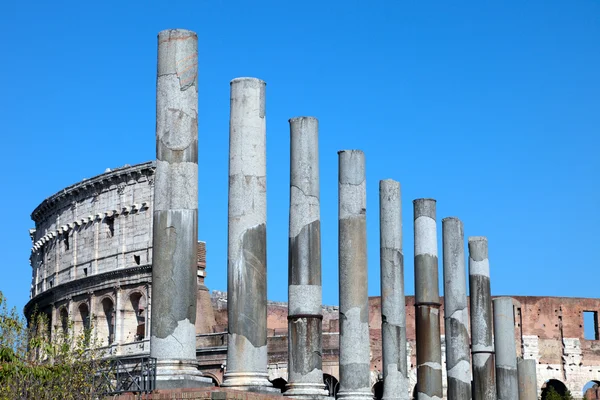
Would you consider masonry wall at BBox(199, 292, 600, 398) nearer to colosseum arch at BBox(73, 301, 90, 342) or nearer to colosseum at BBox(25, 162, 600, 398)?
colosseum at BBox(25, 162, 600, 398)

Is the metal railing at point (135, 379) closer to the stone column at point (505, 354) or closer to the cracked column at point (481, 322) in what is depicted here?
the cracked column at point (481, 322)

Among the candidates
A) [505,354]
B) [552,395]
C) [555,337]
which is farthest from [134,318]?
[505,354]

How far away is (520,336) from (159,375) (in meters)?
30.2

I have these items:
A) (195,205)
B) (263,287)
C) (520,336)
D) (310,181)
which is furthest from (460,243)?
(520,336)

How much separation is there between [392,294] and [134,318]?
72.5 ft

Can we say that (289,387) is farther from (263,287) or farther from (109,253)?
(109,253)

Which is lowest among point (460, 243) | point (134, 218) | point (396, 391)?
point (396, 391)

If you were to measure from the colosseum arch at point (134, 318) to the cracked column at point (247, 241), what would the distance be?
2641 cm

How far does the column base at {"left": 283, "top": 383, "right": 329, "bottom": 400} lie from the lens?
15.4 m

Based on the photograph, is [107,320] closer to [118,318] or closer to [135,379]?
[118,318]

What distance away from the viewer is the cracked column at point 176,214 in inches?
474

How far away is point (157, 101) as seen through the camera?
12742 millimetres

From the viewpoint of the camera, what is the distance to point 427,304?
20.6m

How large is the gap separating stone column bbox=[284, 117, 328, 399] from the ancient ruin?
2 cm
